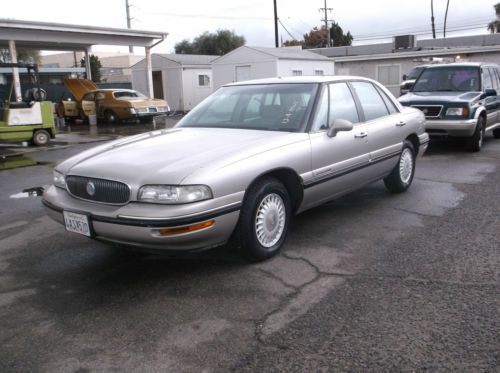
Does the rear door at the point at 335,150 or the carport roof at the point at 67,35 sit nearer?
the rear door at the point at 335,150

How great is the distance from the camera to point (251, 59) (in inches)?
995

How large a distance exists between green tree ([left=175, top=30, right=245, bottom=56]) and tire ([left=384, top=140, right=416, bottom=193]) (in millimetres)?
50735

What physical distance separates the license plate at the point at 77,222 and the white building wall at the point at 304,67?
68.6 ft

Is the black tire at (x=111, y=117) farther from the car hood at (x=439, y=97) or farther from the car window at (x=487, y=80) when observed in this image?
the car window at (x=487, y=80)

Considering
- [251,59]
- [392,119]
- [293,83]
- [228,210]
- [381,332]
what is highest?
[251,59]

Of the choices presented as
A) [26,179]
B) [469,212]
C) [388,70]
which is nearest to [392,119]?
[469,212]

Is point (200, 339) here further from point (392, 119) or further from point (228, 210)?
point (392, 119)

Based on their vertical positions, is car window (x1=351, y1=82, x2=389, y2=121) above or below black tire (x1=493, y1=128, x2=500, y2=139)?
above

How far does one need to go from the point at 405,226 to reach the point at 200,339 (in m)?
2.89

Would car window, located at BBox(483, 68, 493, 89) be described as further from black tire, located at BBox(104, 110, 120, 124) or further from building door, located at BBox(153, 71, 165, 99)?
building door, located at BBox(153, 71, 165, 99)

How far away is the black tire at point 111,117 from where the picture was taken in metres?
20.9

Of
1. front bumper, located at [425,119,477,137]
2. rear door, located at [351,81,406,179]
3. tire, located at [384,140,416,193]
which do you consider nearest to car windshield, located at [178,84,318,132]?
rear door, located at [351,81,406,179]

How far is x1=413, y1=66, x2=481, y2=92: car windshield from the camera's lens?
10320mm

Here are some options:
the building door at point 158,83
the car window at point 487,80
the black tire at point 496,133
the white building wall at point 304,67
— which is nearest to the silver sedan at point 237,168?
the car window at point 487,80
